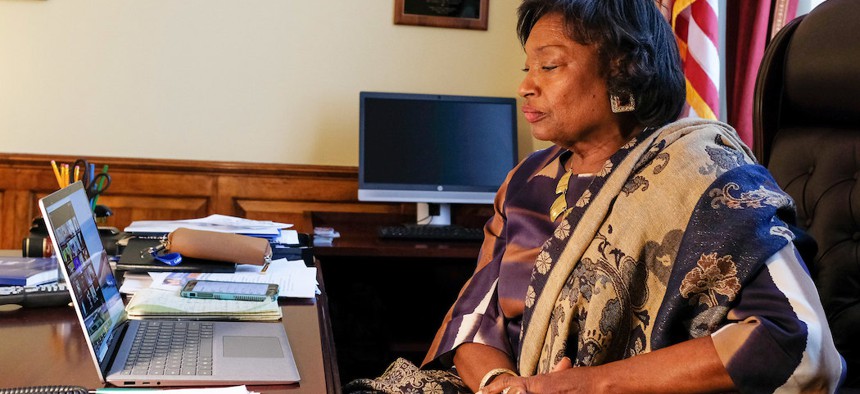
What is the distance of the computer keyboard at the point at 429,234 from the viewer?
2.71 meters

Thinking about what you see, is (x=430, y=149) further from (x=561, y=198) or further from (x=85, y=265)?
(x=85, y=265)

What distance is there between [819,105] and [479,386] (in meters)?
0.75

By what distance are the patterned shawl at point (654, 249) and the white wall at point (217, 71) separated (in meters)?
1.78

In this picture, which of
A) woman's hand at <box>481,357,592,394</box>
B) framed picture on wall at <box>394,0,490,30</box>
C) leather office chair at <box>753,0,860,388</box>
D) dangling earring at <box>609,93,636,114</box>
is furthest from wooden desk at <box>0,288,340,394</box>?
framed picture on wall at <box>394,0,490,30</box>

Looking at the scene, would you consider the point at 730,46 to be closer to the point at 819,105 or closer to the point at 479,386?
the point at 819,105

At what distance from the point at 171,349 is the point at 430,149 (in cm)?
185

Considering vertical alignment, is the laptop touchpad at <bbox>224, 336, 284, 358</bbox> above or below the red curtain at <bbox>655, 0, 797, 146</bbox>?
below

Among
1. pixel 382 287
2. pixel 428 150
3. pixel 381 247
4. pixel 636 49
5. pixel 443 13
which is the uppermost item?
pixel 443 13

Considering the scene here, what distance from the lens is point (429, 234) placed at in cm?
273

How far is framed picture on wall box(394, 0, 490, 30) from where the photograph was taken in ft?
9.99

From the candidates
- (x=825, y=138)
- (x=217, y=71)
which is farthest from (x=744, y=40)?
(x=217, y=71)

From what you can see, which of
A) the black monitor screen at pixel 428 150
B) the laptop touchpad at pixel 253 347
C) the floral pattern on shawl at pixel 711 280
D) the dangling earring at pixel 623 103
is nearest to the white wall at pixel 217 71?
the black monitor screen at pixel 428 150

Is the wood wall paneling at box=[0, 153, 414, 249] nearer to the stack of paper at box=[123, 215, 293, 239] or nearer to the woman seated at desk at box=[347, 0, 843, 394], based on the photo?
the stack of paper at box=[123, 215, 293, 239]

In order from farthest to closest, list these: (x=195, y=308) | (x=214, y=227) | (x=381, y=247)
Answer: (x=381, y=247) → (x=214, y=227) → (x=195, y=308)
